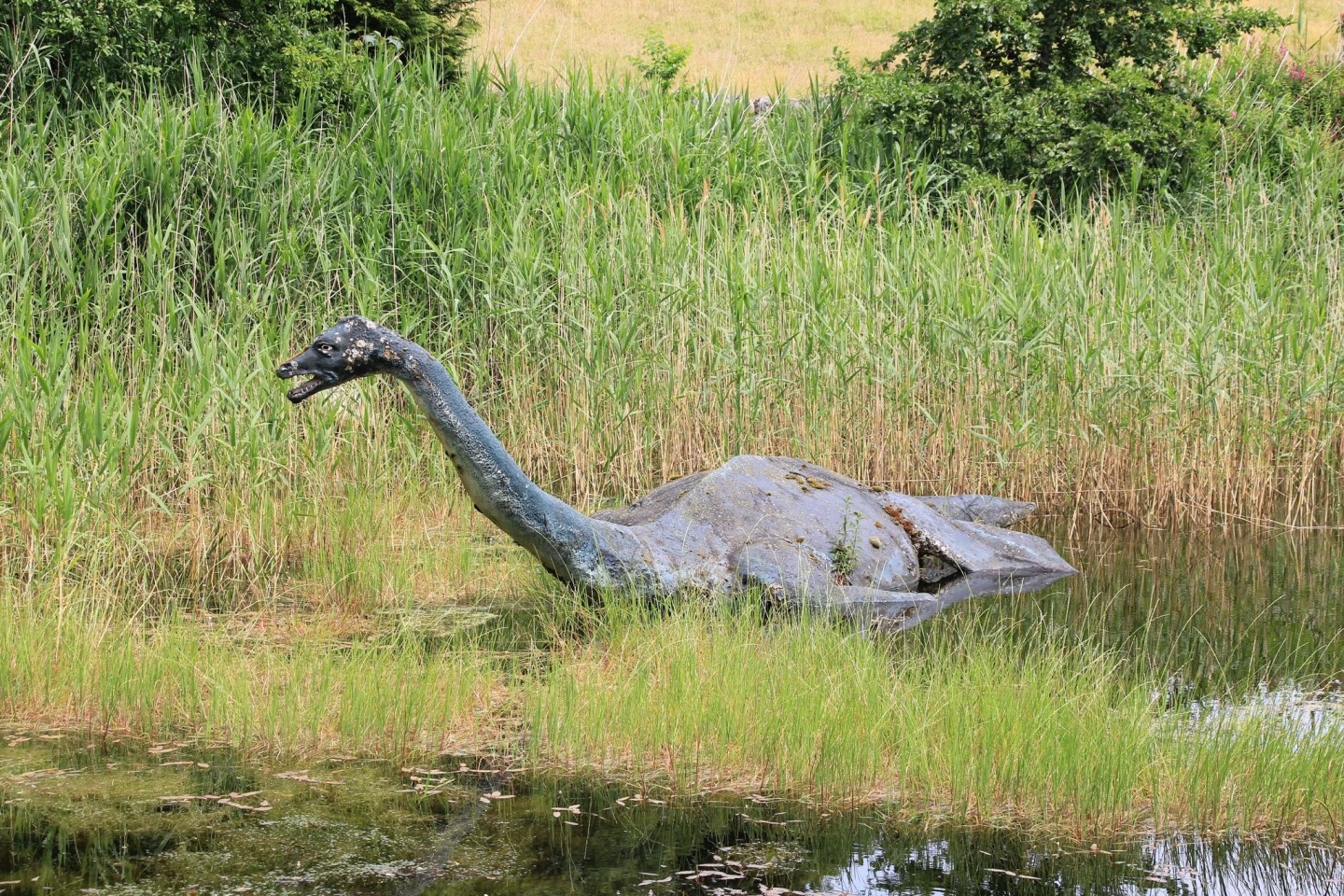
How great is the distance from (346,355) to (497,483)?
71cm

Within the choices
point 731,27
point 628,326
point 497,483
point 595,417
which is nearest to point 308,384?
point 497,483

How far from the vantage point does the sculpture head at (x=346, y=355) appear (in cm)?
467

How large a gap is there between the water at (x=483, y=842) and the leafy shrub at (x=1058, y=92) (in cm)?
776

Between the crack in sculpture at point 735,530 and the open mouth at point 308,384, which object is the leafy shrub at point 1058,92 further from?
the open mouth at point 308,384

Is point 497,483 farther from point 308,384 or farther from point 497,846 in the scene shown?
point 497,846

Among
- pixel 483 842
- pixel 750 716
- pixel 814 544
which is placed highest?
pixel 814 544

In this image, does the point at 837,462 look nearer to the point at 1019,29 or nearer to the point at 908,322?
the point at 908,322

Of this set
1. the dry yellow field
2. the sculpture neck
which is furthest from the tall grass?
the dry yellow field

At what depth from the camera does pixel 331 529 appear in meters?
5.94

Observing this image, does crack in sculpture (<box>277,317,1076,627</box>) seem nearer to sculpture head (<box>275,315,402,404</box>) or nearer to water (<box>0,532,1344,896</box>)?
sculpture head (<box>275,315,402,404</box>)

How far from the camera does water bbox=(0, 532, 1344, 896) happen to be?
3.28 meters

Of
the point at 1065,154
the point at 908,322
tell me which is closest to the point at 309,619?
the point at 908,322

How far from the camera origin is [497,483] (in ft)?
16.4

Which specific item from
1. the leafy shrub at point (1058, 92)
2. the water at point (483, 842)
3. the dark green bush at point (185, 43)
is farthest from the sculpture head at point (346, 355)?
the leafy shrub at point (1058, 92)
